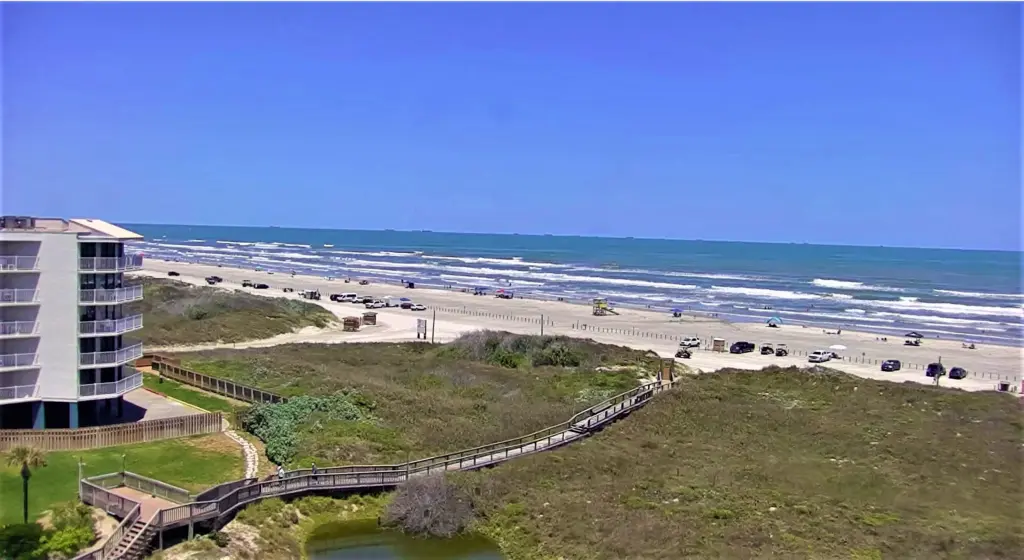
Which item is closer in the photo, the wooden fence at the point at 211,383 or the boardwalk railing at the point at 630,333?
the wooden fence at the point at 211,383

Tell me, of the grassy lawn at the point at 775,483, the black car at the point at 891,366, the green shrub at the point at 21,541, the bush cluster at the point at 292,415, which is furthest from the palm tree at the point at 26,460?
the black car at the point at 891,366

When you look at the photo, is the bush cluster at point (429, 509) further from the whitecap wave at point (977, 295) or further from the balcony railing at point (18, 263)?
the whitecap wave at point (977, 295)

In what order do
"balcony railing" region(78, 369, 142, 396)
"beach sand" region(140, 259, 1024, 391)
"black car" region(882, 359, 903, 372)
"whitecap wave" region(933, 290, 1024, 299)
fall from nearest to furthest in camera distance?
"balcony railing" region(78, 369, 142, 396)
"black car" region(882, 359, 903, 372)
"beach sand" region(140, 259, 1024, 391)
"whitecap wave" region(933, 290, 1024, 299)

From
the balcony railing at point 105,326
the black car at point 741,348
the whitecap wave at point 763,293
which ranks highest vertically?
the balcony railing at point 105,326

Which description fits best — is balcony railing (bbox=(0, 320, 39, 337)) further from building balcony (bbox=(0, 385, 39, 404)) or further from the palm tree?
the palm tree

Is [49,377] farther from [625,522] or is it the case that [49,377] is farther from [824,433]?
[824,433]

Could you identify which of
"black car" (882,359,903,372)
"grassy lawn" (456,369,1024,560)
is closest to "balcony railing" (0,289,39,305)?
"grassy lawn" (456,369,1024,560)

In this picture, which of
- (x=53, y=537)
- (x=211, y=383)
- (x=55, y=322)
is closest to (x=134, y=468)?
(x=53, y=537)
